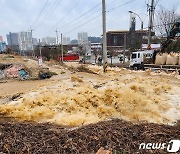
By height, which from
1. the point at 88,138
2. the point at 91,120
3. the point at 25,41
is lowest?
the point at 91,120

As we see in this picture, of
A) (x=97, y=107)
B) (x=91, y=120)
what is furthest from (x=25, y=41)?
(x=91, y=120)

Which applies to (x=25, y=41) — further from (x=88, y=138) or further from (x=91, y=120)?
(x=88, y=138)

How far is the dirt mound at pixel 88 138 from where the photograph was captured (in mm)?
4047

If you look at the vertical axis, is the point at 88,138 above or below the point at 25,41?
below

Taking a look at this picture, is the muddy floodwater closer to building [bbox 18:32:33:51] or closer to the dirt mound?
the dirt mound

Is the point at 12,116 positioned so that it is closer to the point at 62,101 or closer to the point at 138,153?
the point at 62,101

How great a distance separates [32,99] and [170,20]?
3696 cm

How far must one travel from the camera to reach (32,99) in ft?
28.2

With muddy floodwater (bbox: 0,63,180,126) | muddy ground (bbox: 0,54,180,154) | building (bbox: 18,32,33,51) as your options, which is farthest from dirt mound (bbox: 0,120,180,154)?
building (bbox: 18,32,33,51)

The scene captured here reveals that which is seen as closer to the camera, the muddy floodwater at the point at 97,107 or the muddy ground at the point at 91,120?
the muddy ground at the point at 91,120

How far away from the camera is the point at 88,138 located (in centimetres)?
436

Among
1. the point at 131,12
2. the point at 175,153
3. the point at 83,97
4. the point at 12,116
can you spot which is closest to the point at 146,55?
the point at 131,12

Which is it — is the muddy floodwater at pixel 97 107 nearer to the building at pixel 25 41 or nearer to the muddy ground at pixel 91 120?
the muddy ground at pixel 91 120

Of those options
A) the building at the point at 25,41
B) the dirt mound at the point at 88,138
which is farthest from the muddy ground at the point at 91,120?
the building at the point at 25,41
